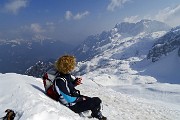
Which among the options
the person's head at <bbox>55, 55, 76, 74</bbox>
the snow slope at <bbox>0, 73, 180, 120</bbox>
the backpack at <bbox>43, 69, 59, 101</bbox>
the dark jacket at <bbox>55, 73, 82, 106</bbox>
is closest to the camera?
the snow slope at <bbox>0, 73, 180, 120</bbox>

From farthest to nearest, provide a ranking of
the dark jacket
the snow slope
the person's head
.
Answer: the dark jacket
the person's head
the snow slope

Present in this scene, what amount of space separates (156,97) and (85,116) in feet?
95.8

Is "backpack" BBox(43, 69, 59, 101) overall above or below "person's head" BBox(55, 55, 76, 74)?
below

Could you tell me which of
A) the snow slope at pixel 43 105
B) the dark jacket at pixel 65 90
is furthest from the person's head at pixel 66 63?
the snow slope at pixel 43 105

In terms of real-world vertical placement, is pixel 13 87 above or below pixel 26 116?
above

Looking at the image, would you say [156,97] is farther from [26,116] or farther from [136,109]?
[26,116]

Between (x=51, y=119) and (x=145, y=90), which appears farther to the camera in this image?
(x=145, y=90)

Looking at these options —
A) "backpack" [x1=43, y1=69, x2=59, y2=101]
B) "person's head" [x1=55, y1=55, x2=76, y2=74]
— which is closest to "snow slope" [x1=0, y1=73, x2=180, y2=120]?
"backpack" [x1=43, y1=69, x2=59, y2=101]

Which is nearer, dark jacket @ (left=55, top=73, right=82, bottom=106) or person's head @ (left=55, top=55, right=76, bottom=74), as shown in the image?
person's head @ (left=55, top=55, right=76, bottom=74)

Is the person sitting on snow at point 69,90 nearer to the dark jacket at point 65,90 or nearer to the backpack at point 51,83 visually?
the dark jacket at point 65,90

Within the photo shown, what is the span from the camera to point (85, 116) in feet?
45.2

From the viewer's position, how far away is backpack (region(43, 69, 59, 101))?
13052 millimetres

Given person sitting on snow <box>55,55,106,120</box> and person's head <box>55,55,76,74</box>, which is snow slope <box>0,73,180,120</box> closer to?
person sitting on snow <box>55,55,106,120</box>

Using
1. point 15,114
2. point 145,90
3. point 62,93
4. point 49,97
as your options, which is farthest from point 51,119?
point 145,90
